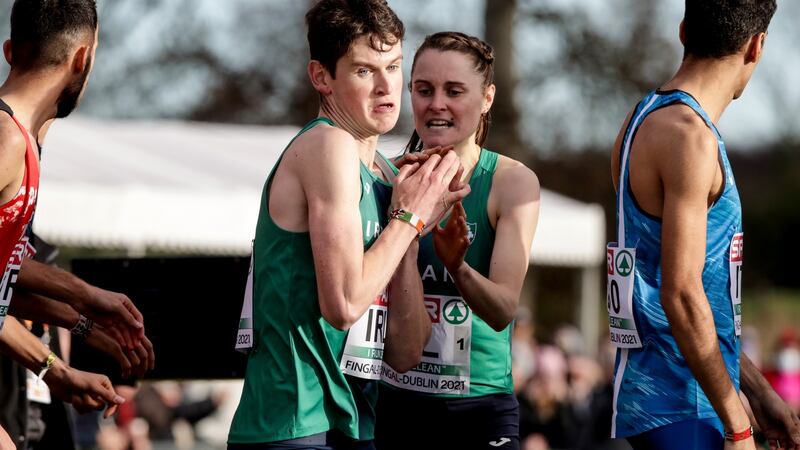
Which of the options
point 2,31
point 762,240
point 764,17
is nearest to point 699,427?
point 764,17

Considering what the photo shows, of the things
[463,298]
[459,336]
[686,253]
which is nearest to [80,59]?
[463,298]

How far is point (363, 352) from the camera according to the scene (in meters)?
3.42

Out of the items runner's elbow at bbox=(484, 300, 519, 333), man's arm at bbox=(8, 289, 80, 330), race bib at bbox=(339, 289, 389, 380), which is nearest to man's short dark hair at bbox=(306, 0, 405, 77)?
race bib at bbox=(339, 289, 389, 380)

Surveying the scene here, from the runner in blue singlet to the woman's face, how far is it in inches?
30.0

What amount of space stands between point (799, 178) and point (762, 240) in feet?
8.25

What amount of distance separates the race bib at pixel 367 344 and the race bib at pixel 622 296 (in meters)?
0.72

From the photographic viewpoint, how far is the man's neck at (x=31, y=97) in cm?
360

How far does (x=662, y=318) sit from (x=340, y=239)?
1.06 m

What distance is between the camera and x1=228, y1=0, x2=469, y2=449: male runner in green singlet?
3.18 m

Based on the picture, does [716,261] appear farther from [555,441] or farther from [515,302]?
[555,441]

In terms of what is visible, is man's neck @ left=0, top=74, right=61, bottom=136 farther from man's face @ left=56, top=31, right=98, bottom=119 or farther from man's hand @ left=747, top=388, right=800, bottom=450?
man's hand @ left=747, top=388, right=800, bottom=450

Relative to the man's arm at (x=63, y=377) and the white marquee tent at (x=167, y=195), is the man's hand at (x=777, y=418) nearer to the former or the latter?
the man's arm at (x=63, y=377)

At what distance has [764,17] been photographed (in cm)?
362

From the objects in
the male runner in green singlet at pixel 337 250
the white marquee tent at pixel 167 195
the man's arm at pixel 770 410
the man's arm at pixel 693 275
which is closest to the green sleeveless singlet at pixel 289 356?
the male runner in green singlet at pixel 337 250
